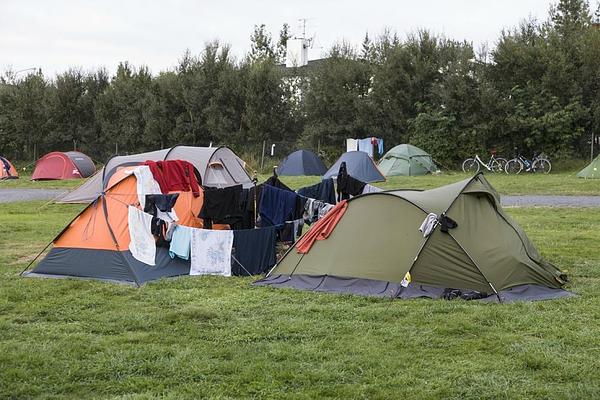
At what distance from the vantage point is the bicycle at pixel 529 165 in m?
26.2

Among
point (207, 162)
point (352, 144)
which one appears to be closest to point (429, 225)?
point (207, 162)

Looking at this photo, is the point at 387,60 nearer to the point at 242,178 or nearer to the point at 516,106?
the point at 516,106

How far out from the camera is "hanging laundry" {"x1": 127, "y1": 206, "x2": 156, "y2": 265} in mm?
9188

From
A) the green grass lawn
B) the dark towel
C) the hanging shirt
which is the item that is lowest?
the green grass lawn

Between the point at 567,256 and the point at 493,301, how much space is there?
10.9 ft

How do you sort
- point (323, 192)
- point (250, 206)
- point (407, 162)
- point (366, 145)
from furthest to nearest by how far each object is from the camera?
point (366, 145), point (407, 162), point (323, 192), point (250, 206)

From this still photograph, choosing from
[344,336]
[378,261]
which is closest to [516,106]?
[378,261]

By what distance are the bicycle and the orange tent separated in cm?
1962

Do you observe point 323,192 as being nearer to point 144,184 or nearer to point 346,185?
point 346,185

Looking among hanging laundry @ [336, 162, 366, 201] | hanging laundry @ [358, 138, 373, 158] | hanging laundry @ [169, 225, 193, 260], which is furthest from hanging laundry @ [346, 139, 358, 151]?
hanging laundry @ [169, 225, 193, 260]

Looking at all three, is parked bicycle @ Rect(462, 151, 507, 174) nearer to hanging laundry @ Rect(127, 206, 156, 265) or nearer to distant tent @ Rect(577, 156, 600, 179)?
distant tent @ Rect(577, 156, 600, 179)

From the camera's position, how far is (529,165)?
26328 mm

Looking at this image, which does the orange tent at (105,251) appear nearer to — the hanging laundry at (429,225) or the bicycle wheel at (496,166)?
the hanging laundry at (429,225)

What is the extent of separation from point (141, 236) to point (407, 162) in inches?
712
